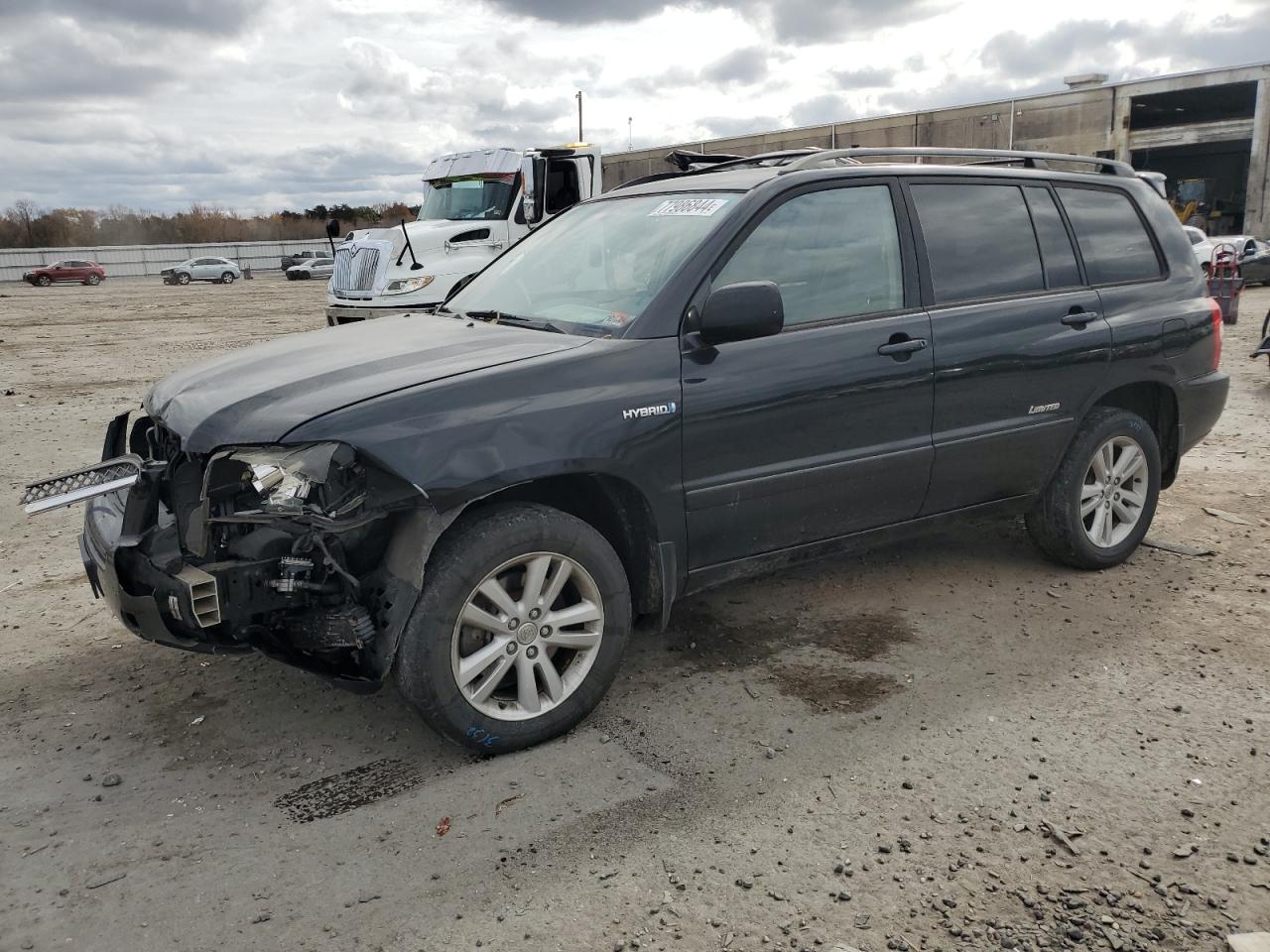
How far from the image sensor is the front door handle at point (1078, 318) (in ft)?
15.2

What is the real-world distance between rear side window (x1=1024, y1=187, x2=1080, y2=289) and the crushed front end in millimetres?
3167

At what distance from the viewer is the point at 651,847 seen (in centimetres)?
288

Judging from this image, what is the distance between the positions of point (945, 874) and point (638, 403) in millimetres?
1711

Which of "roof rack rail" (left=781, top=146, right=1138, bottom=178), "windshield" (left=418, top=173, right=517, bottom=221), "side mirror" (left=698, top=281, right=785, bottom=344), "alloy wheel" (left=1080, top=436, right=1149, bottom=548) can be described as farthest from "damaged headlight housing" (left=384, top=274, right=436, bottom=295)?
"side mirror" (left=698, top=281, right=785, bottom=344)

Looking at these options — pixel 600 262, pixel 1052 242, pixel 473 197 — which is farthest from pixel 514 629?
pixel 473 197

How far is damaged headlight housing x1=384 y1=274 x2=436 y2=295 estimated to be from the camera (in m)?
13.9

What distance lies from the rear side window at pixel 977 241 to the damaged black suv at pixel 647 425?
15 mm

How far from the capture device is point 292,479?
3.16 m

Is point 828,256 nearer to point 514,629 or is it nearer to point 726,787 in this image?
point 514,629

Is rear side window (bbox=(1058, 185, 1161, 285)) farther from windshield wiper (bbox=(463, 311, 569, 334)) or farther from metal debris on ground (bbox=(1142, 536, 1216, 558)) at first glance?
windshield wiper (bbox=(463, 311, 569, 334))

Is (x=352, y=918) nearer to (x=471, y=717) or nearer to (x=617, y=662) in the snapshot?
(x=471, y=717)

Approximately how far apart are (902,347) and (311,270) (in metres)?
48.5

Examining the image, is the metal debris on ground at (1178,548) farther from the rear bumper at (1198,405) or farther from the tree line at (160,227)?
the tree line at (160,227)

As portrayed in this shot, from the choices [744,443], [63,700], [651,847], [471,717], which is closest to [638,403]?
[744,443]
